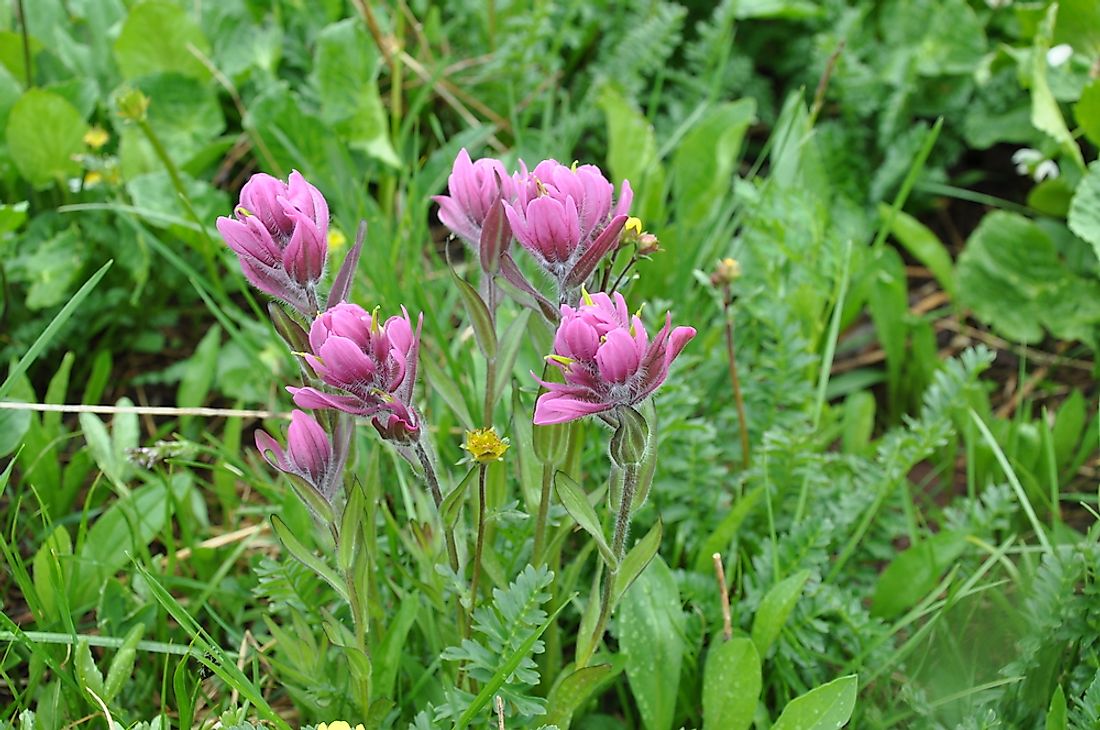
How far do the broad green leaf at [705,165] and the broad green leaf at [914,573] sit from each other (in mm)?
991

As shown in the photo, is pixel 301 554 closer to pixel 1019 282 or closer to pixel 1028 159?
pixel 1019 282

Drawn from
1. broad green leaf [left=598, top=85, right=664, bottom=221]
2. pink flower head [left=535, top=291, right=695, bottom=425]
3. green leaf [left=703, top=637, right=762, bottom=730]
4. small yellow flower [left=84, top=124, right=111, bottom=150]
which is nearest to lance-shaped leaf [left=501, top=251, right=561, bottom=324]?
pink flower head [left=535, top=291, right=695, bottom=425]

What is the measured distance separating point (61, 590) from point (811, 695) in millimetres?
954

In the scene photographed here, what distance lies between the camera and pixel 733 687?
145 centimetres

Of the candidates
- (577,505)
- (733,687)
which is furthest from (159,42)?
(733,687)

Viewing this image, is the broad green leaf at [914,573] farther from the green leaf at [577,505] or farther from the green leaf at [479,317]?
the green leaf at [479,317]

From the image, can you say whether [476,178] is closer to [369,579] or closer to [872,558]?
[369,579]

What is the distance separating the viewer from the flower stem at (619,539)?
1.23 m

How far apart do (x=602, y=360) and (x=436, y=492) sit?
14.0 inches

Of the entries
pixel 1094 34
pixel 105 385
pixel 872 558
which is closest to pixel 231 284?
pixel 105 385

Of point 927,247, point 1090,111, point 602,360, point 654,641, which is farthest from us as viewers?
point 927,247

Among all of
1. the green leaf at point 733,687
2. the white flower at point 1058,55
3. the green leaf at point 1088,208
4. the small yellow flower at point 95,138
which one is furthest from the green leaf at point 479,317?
the white flower at point 1058,55

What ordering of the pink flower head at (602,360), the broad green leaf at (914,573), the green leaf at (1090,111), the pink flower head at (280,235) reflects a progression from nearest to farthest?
the pink flower head at (602,360)
the pink flower head at (280,235)
the broad green leaf at (914,573)
the green leaf at (1090,111)

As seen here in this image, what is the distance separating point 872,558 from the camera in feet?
6.11
